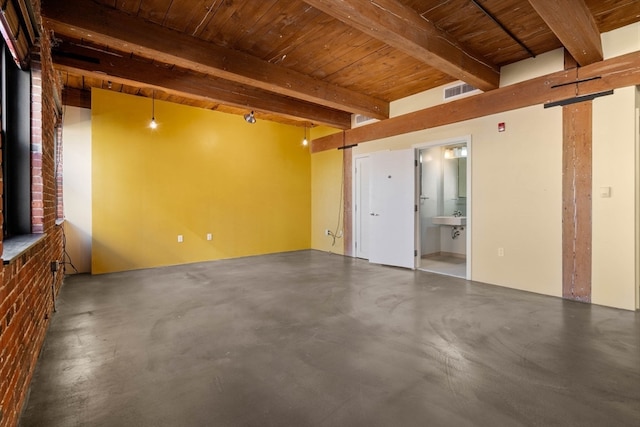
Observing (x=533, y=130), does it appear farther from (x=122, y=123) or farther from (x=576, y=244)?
(x=122, y=123)

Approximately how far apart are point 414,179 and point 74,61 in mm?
4863

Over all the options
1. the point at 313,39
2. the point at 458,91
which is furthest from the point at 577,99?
the point at 313,39

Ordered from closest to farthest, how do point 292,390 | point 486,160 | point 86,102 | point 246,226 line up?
point 292,390 < point 486,160 < point 86,102 < point 246,226

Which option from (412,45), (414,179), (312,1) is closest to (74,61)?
(312,1)

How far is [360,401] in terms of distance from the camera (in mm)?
1790

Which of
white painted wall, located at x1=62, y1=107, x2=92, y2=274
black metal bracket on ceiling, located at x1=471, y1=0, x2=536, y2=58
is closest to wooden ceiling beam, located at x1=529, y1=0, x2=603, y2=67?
black metal bracket on ceiling, located at x1=471, y1=0, x2=536, y2=58

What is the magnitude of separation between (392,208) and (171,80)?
13.0ft

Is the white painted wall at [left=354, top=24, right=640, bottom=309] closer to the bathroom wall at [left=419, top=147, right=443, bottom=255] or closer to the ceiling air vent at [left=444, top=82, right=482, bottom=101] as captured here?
the ceiling air vent at [left=444, top=82, right=482, bottom=101]

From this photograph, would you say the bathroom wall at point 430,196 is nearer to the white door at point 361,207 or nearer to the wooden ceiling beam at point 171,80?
the white door at point 361,207

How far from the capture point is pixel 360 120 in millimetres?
6301

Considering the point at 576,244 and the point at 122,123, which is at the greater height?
the point at 122,123

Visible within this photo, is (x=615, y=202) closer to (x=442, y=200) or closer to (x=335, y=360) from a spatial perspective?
(x=335, y=360)

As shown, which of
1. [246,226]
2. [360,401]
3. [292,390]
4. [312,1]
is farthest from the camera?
[246,226]

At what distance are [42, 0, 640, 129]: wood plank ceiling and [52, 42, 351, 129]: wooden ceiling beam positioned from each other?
13mm
